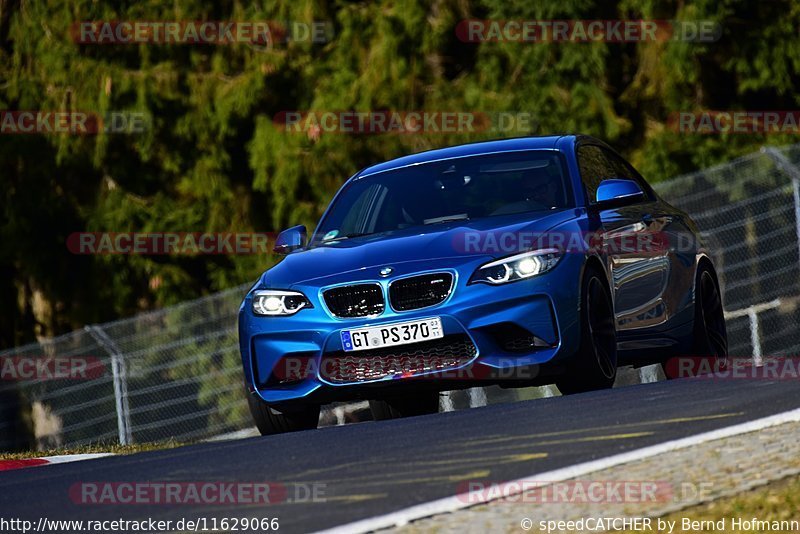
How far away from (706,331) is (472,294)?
259cm

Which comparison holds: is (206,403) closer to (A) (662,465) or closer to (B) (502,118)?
(B) (502,118)

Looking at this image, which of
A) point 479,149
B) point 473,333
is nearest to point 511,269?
point 473,333

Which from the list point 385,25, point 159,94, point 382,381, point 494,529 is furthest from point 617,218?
point 159,94

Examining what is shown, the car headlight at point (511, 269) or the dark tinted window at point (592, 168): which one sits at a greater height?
the dark tinted window at point (592, 168)

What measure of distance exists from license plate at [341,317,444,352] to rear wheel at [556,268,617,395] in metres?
0.76

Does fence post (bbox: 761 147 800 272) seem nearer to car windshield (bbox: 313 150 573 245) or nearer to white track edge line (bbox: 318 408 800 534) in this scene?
car windshield (bbox: 313 150 573 245)

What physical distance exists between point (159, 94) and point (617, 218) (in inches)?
702

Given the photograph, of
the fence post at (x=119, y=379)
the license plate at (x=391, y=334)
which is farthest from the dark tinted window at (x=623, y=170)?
the fence post at (x=119, y=379)

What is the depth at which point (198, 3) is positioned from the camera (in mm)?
27594

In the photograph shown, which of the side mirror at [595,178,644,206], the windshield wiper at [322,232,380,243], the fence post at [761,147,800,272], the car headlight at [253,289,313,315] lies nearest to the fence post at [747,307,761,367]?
the fence post at [761,147,800,272]

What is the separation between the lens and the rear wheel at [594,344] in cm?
917

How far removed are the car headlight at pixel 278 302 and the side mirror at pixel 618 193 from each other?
1.86 meters

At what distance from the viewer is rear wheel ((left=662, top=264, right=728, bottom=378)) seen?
35.9 ft

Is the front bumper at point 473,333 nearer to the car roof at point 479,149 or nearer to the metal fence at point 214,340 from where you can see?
the car roof at point 479,149
